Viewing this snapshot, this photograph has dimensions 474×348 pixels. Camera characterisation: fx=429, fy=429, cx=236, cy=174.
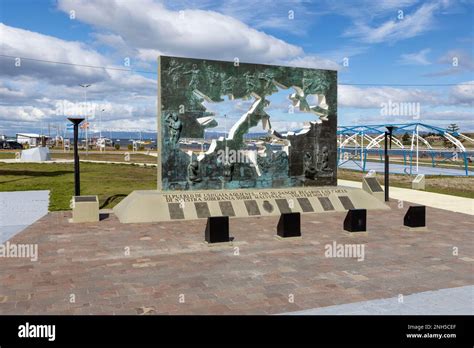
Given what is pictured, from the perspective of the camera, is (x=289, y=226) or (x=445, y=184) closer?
(x=289, y=226)

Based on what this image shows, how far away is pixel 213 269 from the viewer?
926cm

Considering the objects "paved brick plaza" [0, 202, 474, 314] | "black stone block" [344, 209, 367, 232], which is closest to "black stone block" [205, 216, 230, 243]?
"paved brick plaza" [0, 202, 474, 314]

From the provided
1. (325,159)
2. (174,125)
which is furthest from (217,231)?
(325,159)

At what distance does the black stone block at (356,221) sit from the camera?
12803mm

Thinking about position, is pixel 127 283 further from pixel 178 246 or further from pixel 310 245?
pixel 310 245

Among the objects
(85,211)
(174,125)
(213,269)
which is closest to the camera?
(213,269)

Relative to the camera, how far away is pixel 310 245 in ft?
37.7

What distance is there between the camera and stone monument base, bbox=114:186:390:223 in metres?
14.6

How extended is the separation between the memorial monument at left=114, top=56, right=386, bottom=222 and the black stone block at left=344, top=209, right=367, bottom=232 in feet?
11.5

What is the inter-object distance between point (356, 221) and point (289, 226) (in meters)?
2.22

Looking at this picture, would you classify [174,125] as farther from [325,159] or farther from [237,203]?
[325,159]

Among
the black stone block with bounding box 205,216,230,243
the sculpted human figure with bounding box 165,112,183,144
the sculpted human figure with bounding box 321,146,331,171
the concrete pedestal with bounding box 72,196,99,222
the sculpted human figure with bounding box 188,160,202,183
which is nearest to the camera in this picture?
the black stone block with bounding box 205,216,230,243

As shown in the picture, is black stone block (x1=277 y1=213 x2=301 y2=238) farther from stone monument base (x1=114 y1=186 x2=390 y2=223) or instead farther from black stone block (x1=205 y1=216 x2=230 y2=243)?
stone monument base (x1=114 y1=186 x2=390 y2=223)

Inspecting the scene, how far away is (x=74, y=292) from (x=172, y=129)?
8.60 meters
